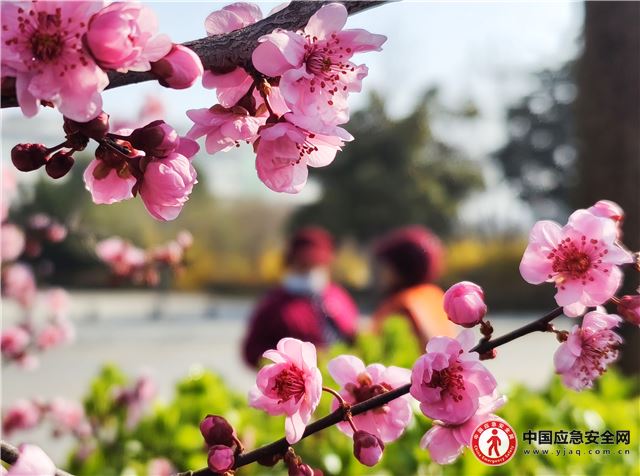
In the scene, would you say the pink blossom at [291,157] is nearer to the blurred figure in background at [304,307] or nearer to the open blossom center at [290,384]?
the open blossom center at [290,384]

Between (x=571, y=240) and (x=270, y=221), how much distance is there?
20.5 metres

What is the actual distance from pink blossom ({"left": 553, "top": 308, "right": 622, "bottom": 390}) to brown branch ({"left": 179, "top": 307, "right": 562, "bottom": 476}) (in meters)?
0.04

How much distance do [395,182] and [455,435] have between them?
60.6ft

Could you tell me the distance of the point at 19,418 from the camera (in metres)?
2.14

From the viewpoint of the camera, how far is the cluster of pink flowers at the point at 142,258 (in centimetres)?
182

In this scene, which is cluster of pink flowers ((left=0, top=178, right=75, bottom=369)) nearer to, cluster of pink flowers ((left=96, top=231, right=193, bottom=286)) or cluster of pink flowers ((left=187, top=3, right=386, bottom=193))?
cluster of pink flowers ((left=96, top=231, right=193, bottom=286))

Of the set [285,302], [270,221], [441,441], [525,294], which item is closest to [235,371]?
[285,302]

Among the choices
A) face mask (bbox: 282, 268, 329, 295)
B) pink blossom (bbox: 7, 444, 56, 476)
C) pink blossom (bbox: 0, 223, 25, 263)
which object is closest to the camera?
pink blossom (bbox: 7, 444, 56, 476)

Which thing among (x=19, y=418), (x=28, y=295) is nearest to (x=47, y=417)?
(x=19, y=418)

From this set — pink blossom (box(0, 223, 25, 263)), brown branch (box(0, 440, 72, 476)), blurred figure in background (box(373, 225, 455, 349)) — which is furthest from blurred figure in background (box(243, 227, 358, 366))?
brown branch (box(0, 440, 72, 476))

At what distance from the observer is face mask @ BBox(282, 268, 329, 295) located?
11.8ft

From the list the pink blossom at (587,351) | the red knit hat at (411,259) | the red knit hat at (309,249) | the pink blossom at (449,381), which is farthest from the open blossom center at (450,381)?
the red knit hat at (309,249)

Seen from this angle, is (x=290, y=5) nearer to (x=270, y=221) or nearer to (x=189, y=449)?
(x=189, y=449)

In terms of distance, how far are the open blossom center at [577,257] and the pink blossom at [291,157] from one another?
0.21 metres
